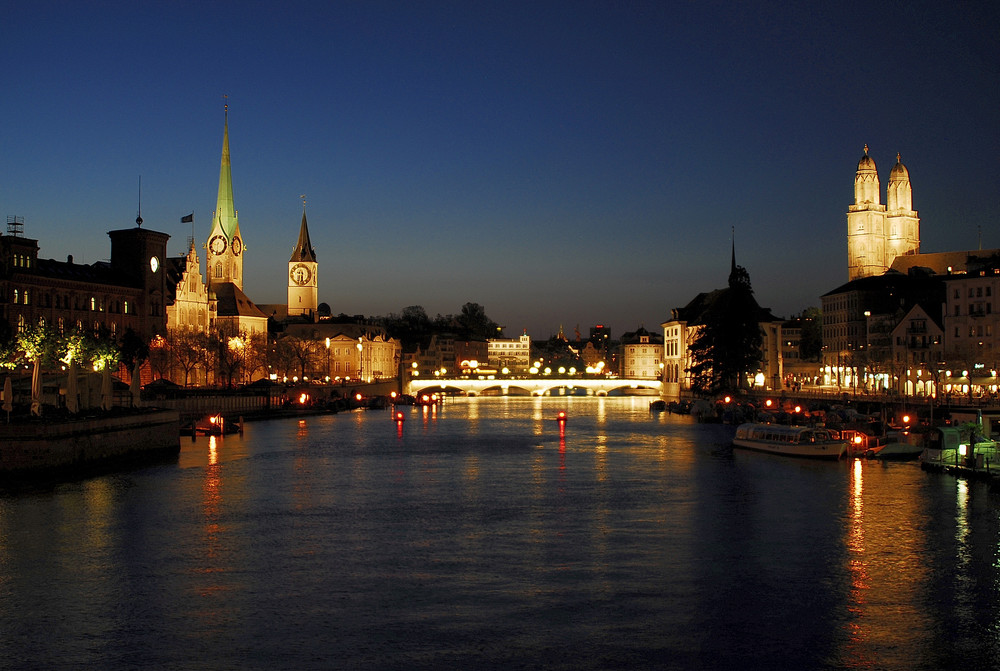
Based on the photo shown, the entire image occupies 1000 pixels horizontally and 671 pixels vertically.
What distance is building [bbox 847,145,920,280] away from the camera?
16438 cm

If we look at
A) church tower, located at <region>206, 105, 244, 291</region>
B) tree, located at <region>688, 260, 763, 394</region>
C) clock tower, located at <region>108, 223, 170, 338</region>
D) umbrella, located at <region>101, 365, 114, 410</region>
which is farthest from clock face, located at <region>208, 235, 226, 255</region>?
umbrella, located at <region>101, 365, 114, 410</region>

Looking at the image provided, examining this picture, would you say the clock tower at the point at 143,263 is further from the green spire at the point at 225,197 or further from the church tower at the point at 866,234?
the church tower at the point at 866,234

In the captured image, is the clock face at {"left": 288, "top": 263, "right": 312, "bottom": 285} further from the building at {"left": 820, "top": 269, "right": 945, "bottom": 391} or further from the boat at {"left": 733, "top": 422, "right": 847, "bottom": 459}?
the boat at {"left": 733, "top": 422, "right": 847, "bottom": 459}

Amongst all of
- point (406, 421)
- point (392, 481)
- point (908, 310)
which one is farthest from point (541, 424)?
point (392, 481)

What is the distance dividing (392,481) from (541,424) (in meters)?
43.6

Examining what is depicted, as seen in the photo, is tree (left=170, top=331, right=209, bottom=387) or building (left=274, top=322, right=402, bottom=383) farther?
building (left=274, top=322, right=402, bottom=383)

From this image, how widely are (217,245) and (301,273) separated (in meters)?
27.5

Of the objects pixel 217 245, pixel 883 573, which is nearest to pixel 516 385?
pixel 217 245

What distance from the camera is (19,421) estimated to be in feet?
130

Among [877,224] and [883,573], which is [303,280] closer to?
[877,224]

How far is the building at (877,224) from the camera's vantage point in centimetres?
16438

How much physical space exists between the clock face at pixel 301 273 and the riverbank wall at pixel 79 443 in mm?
122156

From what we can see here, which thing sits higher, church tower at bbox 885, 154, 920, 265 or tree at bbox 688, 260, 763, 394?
church tower at bbox 885, 154, 920, 265

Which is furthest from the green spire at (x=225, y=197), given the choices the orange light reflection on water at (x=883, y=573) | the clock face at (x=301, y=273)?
the orange light reflection on water at (x=883, y=573)
